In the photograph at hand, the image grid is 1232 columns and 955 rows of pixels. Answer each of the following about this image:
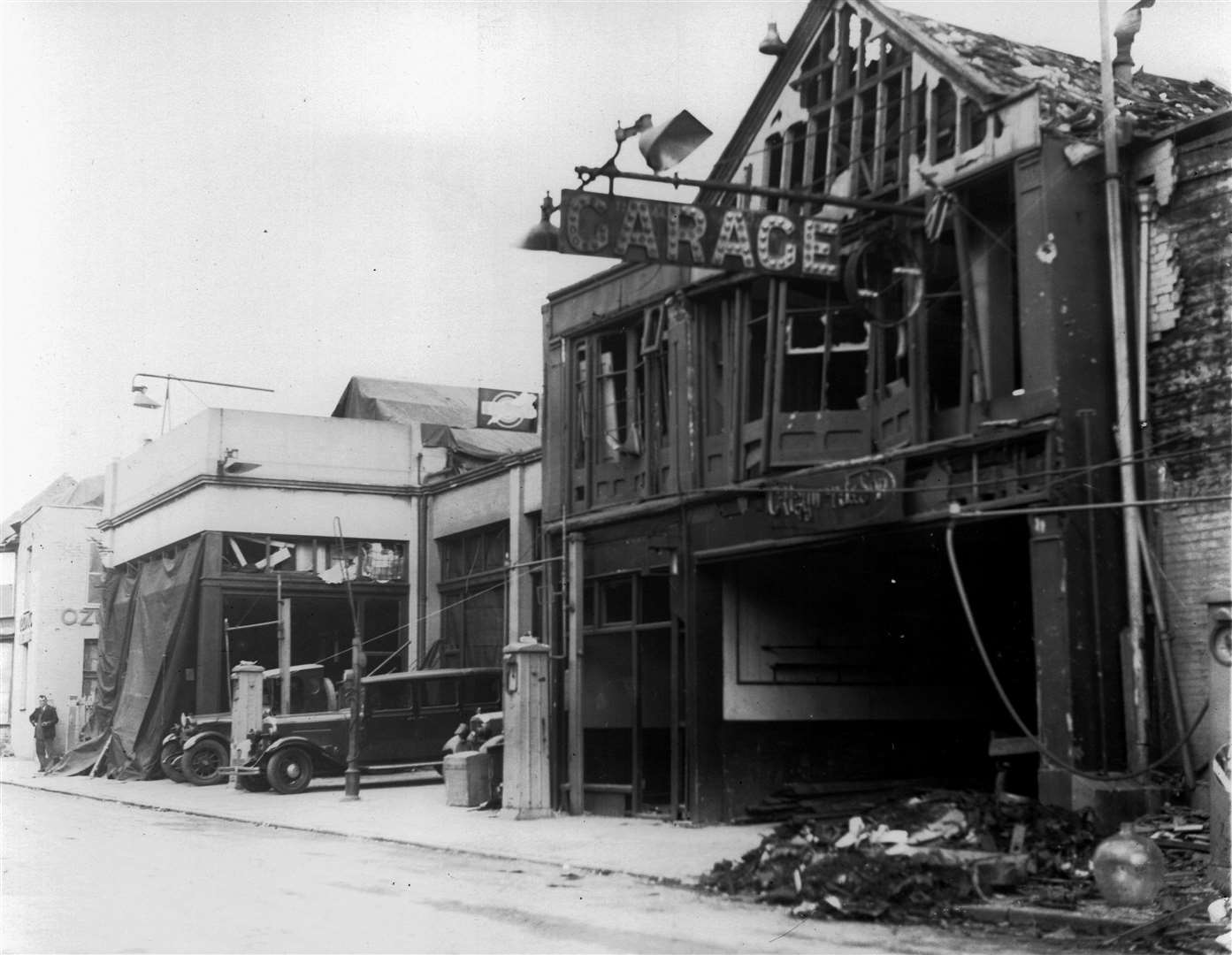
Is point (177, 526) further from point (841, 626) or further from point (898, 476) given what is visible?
point (898, 476)

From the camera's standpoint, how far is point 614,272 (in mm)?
21016

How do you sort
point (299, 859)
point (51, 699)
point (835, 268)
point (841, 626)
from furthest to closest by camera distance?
point (51, 699) → point (841, 626) → point (299, 859) → point (835, 268)

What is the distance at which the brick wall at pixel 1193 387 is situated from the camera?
13438 millimetres

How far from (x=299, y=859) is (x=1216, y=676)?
9548mm

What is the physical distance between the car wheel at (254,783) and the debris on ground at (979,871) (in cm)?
1657

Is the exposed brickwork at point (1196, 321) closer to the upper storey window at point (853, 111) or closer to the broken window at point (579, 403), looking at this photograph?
the upper storey window at point (853, 111)

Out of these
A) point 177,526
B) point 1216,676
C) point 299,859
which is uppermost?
point 177,526

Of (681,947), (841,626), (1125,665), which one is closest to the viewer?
(681,947)

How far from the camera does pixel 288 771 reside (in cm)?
2762

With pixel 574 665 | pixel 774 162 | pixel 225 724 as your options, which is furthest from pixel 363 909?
pixel 225 724

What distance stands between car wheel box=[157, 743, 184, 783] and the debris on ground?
22.6 m

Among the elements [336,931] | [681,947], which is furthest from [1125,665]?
[336,931]

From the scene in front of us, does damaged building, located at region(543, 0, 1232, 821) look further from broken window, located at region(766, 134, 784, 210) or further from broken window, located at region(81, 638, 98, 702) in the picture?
broken window, located at region(81, 638, 98, 702)

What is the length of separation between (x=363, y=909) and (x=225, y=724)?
71.8 ft
